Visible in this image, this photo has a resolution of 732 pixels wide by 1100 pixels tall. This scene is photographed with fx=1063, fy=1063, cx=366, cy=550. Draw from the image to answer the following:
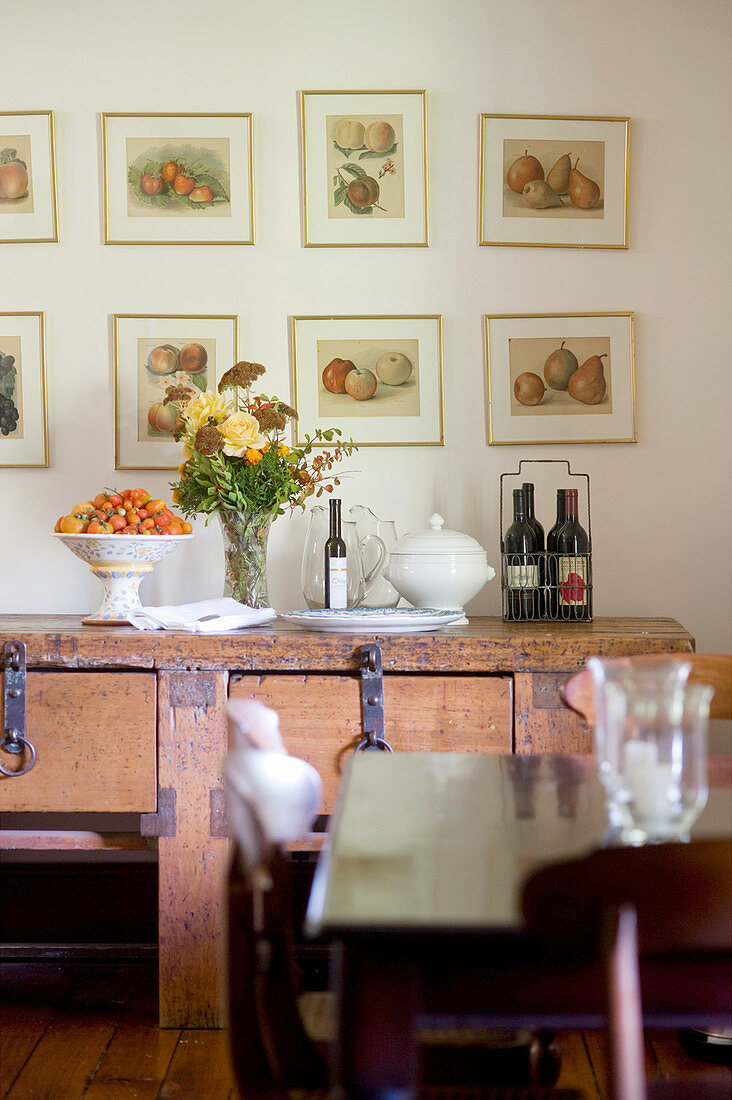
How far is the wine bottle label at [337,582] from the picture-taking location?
8.63ft

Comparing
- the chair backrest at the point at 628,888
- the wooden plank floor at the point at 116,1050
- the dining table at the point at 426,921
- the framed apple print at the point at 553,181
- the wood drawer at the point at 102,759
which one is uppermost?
the framed apple print at the point at 553,181

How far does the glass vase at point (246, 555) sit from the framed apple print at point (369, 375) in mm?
400

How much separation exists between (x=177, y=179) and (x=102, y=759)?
1605 mm

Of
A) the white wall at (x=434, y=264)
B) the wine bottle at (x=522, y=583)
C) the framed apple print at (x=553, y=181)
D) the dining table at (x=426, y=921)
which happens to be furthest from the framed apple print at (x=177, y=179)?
the dining table at (x=426, y=921)

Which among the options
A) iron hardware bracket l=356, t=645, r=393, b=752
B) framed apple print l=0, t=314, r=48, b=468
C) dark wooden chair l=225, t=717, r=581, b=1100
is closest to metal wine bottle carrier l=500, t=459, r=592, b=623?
iron hardware bracket l=356, t=645, r=393, b=752

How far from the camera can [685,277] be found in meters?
2.92

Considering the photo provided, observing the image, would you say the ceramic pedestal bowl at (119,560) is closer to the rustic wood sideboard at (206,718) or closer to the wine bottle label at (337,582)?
the rustic wood sideboard at (206,718)

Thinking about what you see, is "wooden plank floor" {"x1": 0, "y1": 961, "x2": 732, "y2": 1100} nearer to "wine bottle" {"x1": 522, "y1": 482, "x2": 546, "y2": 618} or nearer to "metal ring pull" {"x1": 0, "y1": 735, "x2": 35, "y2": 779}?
"metal ring pull" {"x1": 0, "y1": 735, "x2": 35, "y2": 779}

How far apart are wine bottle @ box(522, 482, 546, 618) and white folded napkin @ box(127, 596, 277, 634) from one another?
0.67m

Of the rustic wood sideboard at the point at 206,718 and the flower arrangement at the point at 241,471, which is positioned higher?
the flower arrangement at the point at 241,471

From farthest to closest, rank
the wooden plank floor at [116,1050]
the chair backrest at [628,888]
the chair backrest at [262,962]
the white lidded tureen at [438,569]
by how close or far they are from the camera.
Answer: the white lidded tureen at [438,569]
the wooden plank floor at [116,1050]
the chair backrest at [262,962]
the chair backrest at [628,888]

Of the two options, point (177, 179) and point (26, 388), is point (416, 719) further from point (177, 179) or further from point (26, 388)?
point (177, 179)

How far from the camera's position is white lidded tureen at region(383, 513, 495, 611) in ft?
8.50

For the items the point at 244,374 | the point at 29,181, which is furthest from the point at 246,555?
the point at 29,181
